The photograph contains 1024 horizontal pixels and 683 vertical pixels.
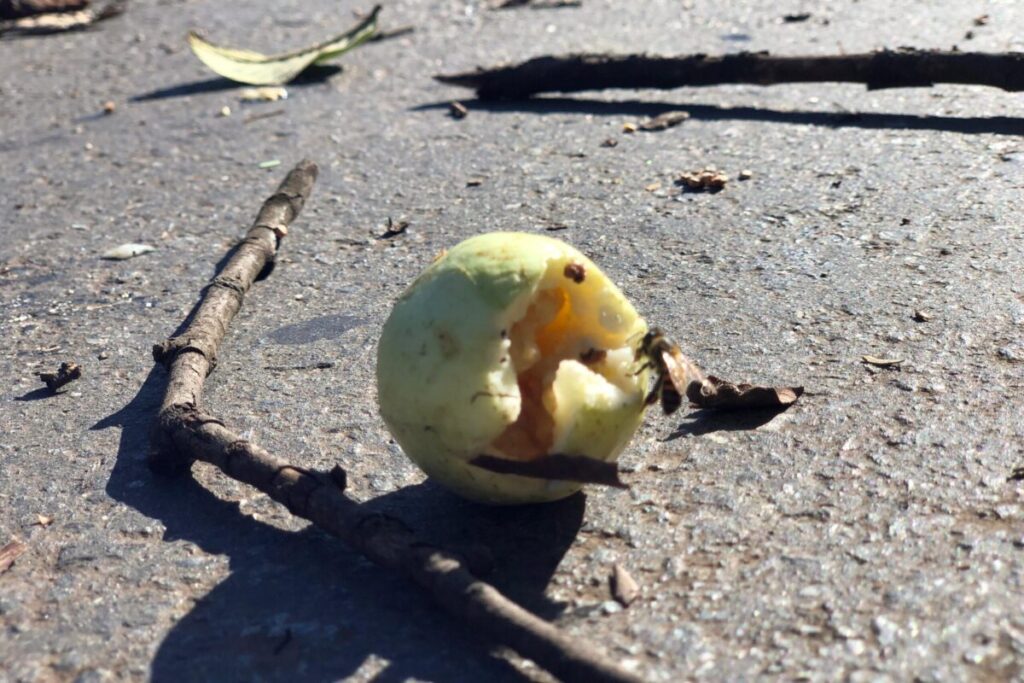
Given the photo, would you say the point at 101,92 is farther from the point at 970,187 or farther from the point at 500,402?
the point at 500,402

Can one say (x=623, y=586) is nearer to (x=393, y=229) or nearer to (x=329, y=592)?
(x=329, y=592)

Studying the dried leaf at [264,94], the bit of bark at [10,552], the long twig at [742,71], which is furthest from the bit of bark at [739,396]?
the dried leaf at [264,94]

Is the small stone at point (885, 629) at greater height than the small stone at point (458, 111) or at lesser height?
greater

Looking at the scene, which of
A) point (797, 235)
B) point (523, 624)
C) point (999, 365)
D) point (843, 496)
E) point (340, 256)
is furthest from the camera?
point (340, 256)

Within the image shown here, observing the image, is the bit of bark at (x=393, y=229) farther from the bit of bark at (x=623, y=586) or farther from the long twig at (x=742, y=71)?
the bit of bark at (x=623, y=586)

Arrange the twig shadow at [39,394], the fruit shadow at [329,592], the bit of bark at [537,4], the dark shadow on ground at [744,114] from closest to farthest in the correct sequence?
the fruit shadow at [329,592], the twig shadow at [39,394], the dark shadow on ground at [744,114], the bit of bark at [537,4]

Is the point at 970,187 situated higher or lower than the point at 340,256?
higher

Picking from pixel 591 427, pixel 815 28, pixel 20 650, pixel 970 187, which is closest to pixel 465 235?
pixel 970 187

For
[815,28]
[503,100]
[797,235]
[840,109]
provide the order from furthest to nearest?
[815,28] < [503,100] < [840,109] < [797,235]
